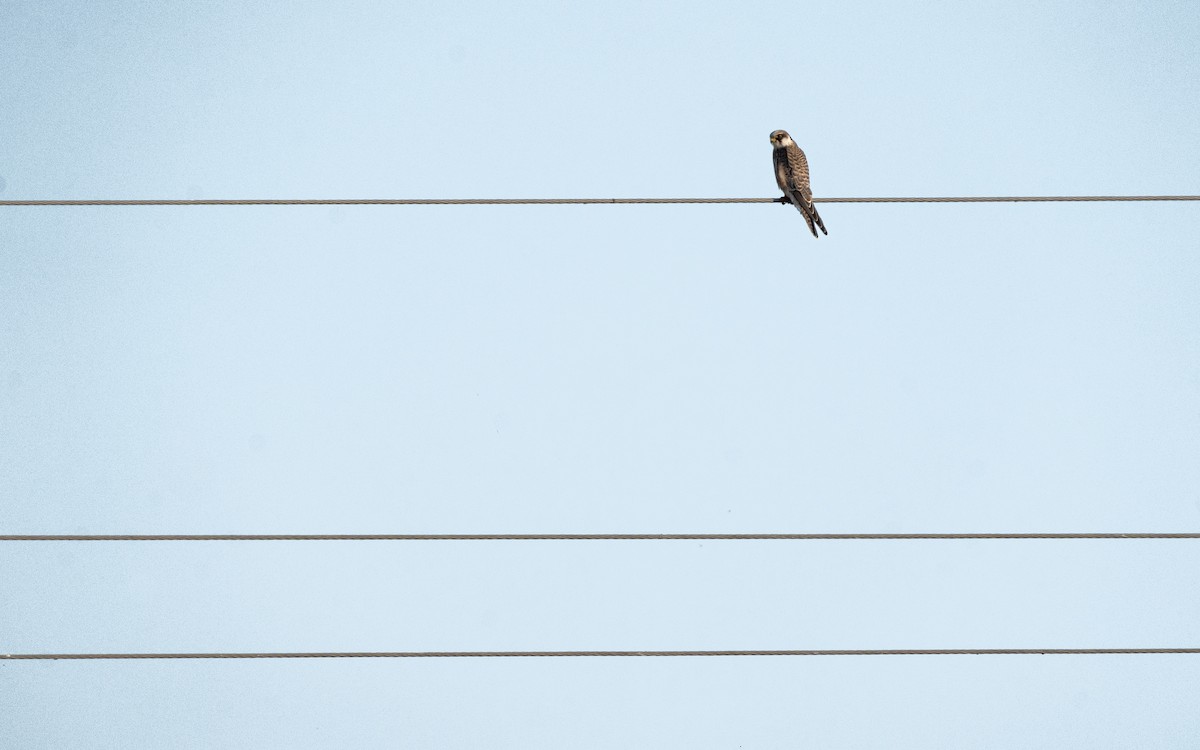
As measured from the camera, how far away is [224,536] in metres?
5.63

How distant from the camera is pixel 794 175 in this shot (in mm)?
8141

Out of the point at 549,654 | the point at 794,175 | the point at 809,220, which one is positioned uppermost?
the point at 794,175

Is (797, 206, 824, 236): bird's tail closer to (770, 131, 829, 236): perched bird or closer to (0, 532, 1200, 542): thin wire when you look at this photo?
(770, 131, 829, 236): perched bird

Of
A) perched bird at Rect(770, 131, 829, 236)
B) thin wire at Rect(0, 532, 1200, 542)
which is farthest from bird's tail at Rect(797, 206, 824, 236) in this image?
thin wire at Rect(0, 532, 1200, 542)

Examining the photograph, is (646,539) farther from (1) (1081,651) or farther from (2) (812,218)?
(2) (812,218)

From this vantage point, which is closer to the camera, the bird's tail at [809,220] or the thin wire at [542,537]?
the thin wire at [542,537]

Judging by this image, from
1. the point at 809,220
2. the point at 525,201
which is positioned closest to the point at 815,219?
the point at 809,220

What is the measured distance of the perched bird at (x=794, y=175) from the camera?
7.90 metres

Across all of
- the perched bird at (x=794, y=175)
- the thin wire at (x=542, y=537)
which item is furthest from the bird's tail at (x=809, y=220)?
the thin wire at (x=542, y=537)

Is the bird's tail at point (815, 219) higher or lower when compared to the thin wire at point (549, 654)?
higher

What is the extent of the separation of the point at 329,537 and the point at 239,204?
1.57 m

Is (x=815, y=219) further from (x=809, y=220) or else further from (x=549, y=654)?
(x=549, y=654)

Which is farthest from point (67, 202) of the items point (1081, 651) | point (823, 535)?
point (1081, 651)

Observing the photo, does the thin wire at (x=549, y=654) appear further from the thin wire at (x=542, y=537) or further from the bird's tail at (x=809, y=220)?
the bird's tail at (x=809, y=220)
